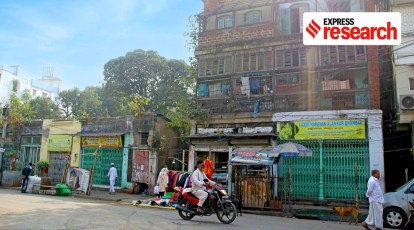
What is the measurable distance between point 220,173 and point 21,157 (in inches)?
682

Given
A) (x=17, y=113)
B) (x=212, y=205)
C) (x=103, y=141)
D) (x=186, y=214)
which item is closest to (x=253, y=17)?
(x=103, y=141)

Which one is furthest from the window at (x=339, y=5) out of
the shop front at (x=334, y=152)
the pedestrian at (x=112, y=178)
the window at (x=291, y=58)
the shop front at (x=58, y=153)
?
the shop front at (x=58, y=153)

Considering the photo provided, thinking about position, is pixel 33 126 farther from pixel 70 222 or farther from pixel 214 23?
pixel 70 222

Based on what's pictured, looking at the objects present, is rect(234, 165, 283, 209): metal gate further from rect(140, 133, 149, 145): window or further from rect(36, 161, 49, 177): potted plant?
rect(36, 161, 49, 177): potted plant

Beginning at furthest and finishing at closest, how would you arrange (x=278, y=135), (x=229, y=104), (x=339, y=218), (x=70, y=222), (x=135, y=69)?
(x=135, y=69), (x=229, y=104), (x=278, y=135), (x=339, y=218), (x=70, y=222)

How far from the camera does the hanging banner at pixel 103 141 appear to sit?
21.3m

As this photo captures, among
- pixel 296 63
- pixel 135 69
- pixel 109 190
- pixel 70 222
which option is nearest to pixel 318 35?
pixel 296 63

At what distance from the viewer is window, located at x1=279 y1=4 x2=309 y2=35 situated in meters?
19.2

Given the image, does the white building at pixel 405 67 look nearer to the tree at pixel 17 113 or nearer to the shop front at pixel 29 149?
the shop front at pixel 29 149

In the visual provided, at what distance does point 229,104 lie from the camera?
18719 mm

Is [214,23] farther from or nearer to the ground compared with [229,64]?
farther from the ground

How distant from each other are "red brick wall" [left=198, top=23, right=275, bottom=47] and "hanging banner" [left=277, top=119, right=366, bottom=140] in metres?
5.44

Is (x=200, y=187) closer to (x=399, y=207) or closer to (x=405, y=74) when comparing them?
(x=399, y=207)

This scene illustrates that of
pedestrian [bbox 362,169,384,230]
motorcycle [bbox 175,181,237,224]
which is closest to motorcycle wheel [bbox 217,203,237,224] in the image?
motorcycle [bbox 175,181,237,224]
